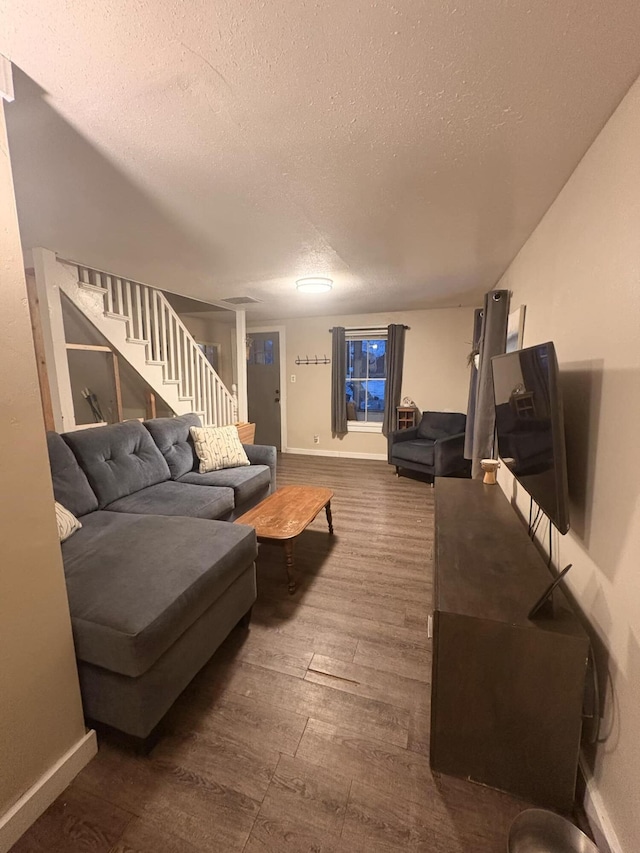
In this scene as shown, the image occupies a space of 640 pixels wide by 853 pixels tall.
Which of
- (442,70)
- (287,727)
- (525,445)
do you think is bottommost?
(287,727)

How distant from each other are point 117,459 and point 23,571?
1808mm

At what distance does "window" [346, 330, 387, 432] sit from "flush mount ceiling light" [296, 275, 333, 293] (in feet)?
6.80

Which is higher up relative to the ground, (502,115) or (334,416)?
(502,115)

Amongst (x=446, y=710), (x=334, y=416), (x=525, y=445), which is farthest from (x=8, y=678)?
(x=334, y=416)

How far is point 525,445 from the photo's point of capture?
1.56 m

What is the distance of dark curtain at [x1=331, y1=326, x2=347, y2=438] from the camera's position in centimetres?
541

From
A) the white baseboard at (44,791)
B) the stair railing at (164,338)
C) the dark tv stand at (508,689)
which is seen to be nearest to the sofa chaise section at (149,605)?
the white baseboard at (44,791)

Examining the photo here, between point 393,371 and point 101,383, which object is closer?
point 101,383

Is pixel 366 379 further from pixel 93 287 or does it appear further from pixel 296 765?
pixel 296 765

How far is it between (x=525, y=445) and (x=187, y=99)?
5.84 feet

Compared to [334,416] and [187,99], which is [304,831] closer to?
[187,99]

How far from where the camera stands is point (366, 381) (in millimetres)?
5602

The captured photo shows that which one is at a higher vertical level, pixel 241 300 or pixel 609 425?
pixel 241 300

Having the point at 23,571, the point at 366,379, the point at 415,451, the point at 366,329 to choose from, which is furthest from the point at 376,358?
the point at 23,571
